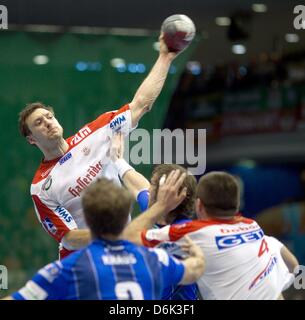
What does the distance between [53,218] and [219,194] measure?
2.09 m

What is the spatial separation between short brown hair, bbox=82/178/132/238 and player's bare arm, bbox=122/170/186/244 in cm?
59

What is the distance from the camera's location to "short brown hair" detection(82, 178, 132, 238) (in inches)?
203

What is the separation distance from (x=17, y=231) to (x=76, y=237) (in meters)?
9.80

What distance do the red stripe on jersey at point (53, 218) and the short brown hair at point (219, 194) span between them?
1.80m

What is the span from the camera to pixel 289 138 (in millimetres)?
18406

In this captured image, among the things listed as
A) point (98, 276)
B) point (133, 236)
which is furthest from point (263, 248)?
point (98, 276)

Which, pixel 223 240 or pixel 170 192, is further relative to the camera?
pixel 223 240

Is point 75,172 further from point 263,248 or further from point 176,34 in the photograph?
point 263,248

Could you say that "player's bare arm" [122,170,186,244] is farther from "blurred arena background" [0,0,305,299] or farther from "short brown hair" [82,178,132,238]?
"blurred arena background" [0,0,305,299]

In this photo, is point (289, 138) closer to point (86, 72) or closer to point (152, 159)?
point (152, 159)

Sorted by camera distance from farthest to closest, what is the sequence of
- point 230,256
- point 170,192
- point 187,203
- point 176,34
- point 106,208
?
point 176,34, point 187,203, point 230,256, point 170,192, point 106,208

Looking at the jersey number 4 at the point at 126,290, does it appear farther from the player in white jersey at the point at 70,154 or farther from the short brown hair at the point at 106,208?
the player in white jersey at the point at 70,154

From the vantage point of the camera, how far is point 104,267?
17.0 feet
